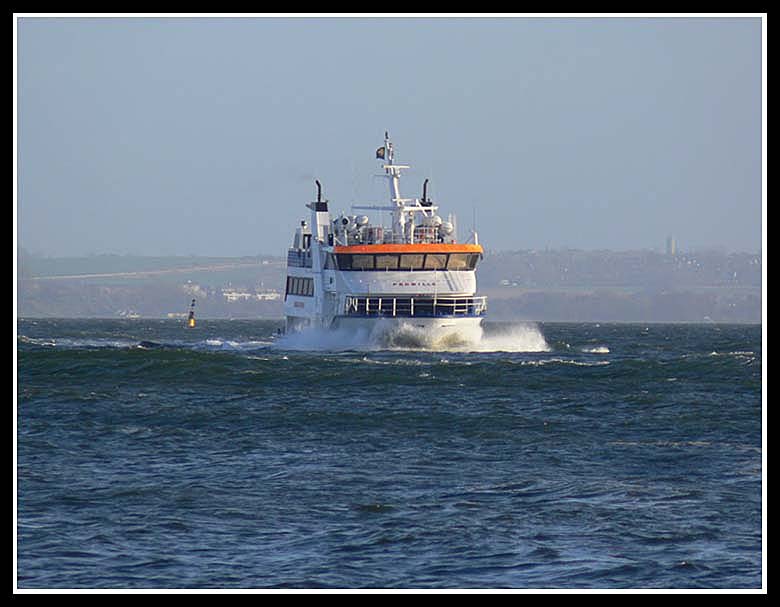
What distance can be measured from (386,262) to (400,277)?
0.98 m

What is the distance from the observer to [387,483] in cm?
2950

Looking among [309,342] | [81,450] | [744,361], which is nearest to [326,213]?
[309,342]

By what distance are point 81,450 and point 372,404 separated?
1352 cm

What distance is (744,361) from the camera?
6975 centimetres

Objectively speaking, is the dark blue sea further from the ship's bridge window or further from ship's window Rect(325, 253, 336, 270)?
ship's window Rect(325, 253, 336, 270)

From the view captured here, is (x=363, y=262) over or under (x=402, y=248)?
under

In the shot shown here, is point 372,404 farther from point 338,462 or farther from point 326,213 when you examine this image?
point 326,213

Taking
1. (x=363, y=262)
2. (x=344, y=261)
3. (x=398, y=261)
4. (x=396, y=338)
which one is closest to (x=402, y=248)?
(x=398, y=261)

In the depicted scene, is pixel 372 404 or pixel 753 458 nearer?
pixel 753 458

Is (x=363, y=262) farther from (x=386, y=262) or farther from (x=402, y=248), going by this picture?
(x=402, y=248)

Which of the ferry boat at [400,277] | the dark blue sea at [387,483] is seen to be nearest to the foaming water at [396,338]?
the ferry boat at [400,277]

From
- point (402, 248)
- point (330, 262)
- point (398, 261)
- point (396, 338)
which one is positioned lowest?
point (396, 338)

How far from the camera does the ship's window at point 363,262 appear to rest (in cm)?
7262

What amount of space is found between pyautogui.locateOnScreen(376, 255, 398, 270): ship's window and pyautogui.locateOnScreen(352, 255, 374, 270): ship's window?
29 cm
